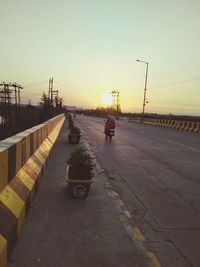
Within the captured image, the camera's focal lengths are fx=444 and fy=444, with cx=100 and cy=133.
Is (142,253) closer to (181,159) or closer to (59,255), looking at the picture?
(59,255)

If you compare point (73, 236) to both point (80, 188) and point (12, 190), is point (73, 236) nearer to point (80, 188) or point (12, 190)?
point (12, 190)

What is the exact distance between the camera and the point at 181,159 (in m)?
17.0

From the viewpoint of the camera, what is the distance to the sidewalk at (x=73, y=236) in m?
5.30

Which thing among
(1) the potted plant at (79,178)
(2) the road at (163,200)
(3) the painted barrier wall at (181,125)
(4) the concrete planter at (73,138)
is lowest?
(3) the painted barrier wall at (181,125)

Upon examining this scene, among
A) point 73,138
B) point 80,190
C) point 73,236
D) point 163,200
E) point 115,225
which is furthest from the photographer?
point 73,138

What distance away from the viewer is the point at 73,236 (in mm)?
6266

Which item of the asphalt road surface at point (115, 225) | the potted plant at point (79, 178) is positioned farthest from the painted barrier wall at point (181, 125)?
the potted plant at point (79, 178)

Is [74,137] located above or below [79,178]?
below

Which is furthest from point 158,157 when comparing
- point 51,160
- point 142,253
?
point 142,253

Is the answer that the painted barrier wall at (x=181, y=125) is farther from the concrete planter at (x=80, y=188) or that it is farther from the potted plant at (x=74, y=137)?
the concrete planter at (x=80, y=188)

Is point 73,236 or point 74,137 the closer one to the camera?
point 73,236

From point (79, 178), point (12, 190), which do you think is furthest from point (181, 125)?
point (12, 190)

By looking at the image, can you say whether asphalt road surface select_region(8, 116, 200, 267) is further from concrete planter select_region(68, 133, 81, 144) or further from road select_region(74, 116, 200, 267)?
concrete planter select_region(68, 133, 81, 144)

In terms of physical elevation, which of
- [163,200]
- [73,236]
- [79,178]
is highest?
[79,178]
